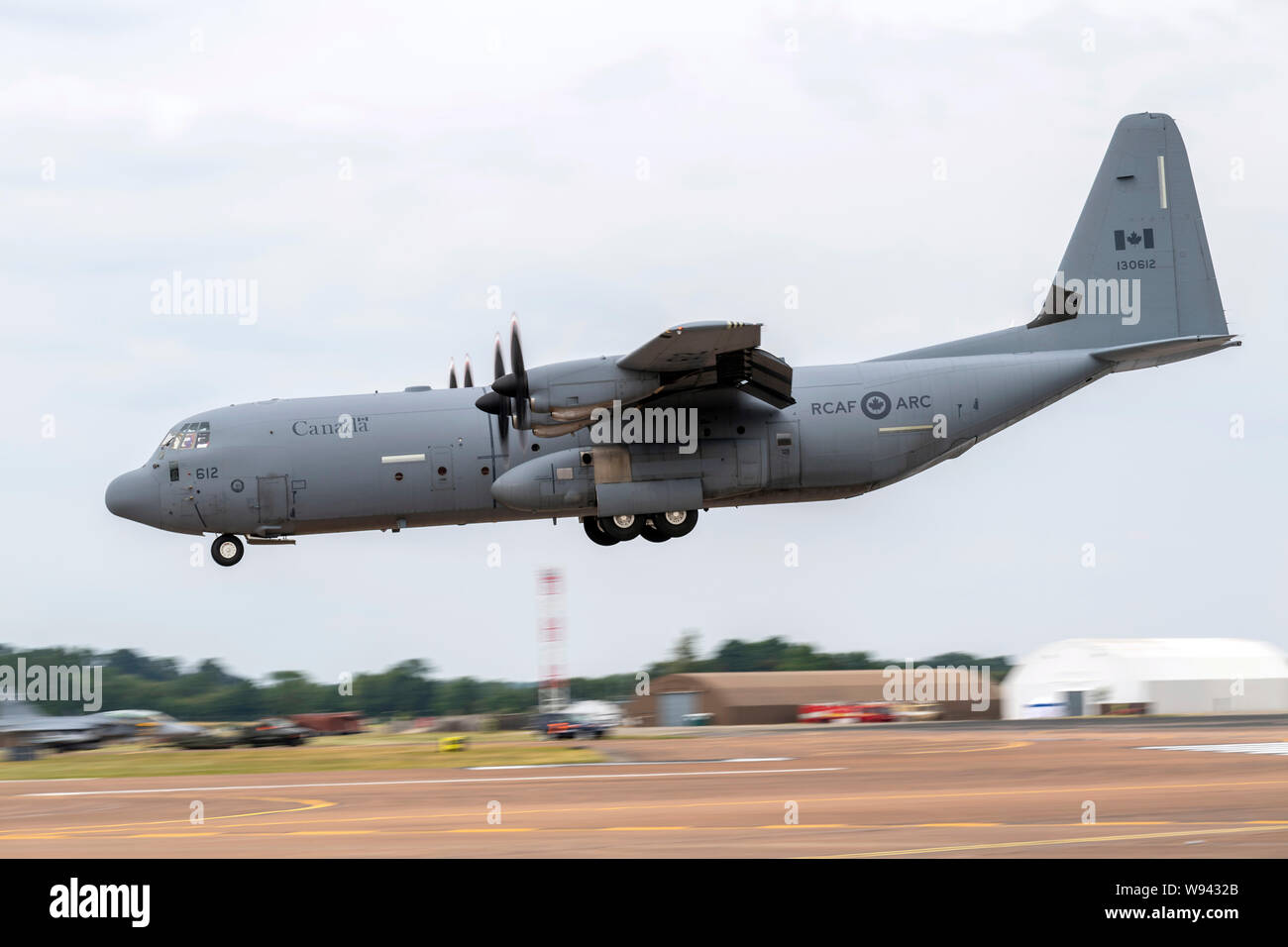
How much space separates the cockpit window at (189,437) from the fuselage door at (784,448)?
39.9ft

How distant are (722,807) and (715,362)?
1074 centimetres

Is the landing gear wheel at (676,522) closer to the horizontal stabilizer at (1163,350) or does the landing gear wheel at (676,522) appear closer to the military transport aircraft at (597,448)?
the military transport aircraft at (597,448)

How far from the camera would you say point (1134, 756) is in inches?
1038

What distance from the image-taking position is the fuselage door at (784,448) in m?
28.7

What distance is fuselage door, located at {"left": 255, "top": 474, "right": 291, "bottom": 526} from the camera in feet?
94.5

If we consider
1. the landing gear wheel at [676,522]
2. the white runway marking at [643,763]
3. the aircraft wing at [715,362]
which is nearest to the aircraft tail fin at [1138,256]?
the aircraft wing at [715,362]

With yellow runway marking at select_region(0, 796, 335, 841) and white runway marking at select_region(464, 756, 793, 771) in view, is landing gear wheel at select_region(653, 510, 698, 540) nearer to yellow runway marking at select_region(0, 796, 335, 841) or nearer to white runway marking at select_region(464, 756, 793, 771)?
white runway marking at select_region(464, 756, 793, 771)

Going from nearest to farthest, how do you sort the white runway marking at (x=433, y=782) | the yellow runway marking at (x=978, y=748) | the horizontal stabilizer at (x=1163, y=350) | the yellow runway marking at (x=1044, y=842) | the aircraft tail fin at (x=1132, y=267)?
the yellow runway marking at (x=1044, y=842) < the white runway marking at (x=433, y=782) < the yellow runway marking at (x=978, y=748) < the horizontal stabilizer at (x=1163, y=350) < the aircraft tail fin at (x=1132, y=267)

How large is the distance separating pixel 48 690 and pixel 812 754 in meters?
24.5
